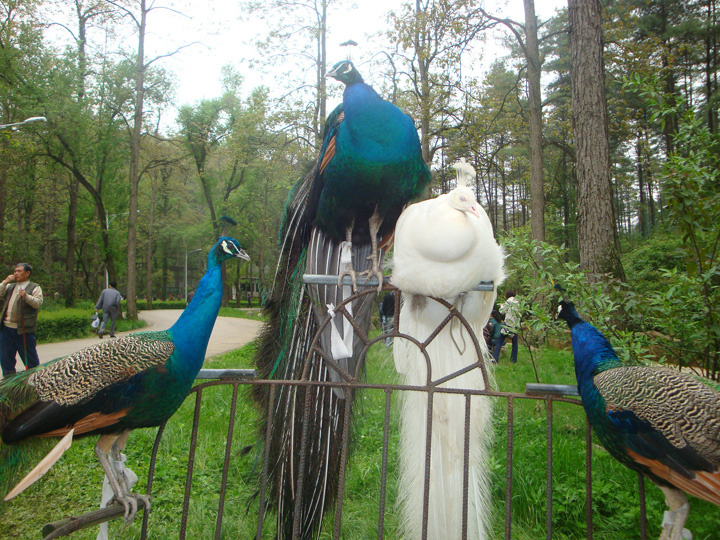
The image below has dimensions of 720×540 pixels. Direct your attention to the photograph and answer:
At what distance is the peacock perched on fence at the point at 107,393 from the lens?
1.50m

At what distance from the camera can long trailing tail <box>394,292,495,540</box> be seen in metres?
1.89

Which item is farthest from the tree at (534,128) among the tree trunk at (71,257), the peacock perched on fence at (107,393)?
the tree trunk at (71,257)

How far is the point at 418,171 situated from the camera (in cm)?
224

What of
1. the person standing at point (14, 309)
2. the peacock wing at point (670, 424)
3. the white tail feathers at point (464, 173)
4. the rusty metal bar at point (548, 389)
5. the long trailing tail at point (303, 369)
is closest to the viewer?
the peacock wing at point (670, 424)

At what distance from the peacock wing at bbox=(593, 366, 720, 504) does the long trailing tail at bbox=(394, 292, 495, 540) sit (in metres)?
0.48

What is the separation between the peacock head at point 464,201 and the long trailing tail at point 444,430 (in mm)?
405

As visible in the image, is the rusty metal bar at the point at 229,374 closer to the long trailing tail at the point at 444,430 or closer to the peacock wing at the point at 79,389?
the peacock wing at the point at 79,389

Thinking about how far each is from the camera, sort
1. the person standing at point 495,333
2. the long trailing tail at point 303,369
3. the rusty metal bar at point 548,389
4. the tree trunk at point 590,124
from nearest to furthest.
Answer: the rusty metal bar at point 548,389, the long trailing tail at point 303,369, the tree trunk at point 590,124, the person standing at point 495,333

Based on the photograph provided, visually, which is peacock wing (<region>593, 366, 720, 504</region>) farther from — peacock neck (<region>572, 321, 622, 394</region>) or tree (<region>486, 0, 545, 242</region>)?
tree (<region>486, 0, 545, 242</region>)

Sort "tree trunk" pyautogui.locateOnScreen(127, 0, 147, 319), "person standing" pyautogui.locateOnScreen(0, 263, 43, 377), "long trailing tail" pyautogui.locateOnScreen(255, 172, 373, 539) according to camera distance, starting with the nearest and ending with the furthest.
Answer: "long trailing tail" pyautogui.locateOnScreen(255, 172, 373, 539) → "person standing" pyautogui.locateOnScreen(0, 263, 43, 377) → "tree trunk" pyautogui.locateOnScreen(127, 0, 147, 319)

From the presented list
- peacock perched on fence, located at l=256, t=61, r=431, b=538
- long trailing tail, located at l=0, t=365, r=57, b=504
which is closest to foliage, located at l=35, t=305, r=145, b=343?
peacock perched on fence, located at l=256, t=61, r=431, b=538

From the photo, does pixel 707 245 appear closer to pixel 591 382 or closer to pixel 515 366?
pixel 591 382

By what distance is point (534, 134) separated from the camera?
8961 mm

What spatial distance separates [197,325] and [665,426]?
1573 millimetres
